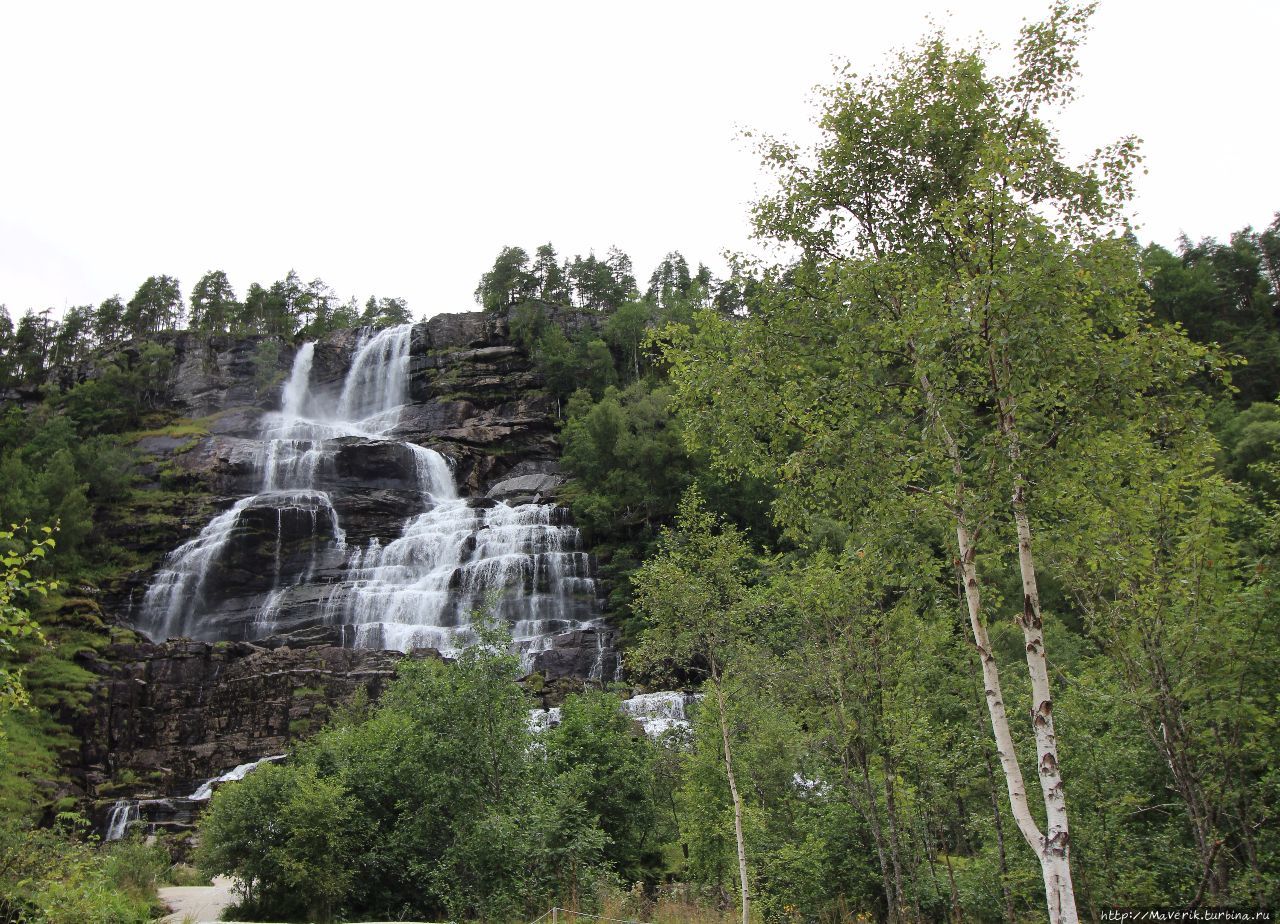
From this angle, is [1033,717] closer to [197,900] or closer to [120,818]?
[197,900]

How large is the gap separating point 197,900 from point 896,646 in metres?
20.5

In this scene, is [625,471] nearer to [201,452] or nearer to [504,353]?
[504,353]

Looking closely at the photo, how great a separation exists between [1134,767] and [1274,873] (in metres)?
2.43

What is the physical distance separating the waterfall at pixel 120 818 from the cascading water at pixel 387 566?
42.0 feet

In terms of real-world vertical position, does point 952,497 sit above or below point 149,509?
below

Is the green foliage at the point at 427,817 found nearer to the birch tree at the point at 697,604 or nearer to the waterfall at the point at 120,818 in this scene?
the birch tree at the point at 697,604

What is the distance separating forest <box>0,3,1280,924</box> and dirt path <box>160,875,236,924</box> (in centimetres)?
93

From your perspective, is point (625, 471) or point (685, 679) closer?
point (685, 679)

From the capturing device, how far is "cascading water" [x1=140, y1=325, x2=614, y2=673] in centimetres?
4484

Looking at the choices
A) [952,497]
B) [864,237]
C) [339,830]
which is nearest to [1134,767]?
[952,497]

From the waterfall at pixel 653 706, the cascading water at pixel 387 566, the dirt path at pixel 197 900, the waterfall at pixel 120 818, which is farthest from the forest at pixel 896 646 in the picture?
the cascading water at pixel 387 566

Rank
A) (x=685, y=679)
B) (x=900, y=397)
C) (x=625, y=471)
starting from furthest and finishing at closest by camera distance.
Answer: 1. (x=625, y=471)
2. (x=685, y=679)
3. (x=900, y=397)

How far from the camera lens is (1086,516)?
873 centimetres

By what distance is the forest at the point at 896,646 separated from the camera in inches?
333
